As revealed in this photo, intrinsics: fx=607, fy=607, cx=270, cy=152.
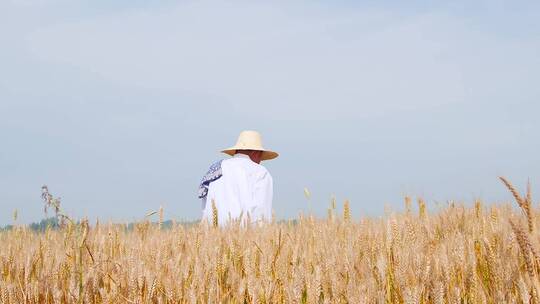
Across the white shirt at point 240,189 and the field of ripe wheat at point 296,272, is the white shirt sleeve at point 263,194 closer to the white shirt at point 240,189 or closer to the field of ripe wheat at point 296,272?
the white shirt at point 240,189

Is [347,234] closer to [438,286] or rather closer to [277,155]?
[438,286]

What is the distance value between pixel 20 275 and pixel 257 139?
4243 mm

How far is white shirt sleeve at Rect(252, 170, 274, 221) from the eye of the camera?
260 inches

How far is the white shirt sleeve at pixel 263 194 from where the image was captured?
260 inches

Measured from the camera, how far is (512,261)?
258 cm

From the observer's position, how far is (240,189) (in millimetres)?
6512

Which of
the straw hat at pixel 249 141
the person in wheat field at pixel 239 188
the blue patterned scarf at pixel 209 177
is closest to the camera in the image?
the person in wheat field at pixel 239 188

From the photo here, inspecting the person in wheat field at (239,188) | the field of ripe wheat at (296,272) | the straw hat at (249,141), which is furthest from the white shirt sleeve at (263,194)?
the field of ripe wheat at (296,272)

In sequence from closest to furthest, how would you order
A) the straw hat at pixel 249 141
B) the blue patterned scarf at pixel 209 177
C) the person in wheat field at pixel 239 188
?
the person in wheat field at pixel 239 188 → the blue patterned scarf at pixel 209 177 → the straw hat at pixel 249 141

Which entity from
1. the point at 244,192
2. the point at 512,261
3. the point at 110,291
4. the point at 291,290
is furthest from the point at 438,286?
the point at 244,192

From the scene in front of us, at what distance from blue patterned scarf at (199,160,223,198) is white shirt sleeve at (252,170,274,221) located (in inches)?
17.3

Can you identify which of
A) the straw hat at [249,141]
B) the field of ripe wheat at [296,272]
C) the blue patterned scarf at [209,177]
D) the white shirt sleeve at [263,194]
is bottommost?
the field of ripe wheat at [296,272]

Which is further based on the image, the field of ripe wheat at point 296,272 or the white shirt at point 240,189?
the white shirt at point 240,189

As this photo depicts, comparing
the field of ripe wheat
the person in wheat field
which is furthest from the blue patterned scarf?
the field of ripe wheat
